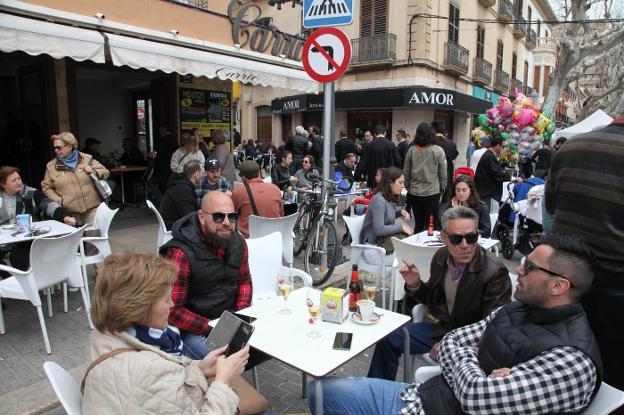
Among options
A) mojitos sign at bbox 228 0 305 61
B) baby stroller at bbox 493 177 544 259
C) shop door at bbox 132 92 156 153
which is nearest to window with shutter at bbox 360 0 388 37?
mojitos sign at bbox 228 0 305 61

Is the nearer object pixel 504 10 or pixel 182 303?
pixel 182 303

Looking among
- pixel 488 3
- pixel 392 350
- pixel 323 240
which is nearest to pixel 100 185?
pixel 323 240

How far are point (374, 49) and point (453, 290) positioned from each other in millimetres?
15683

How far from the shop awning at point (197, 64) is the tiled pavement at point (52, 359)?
9.61ft

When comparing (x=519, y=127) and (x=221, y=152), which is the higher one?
(x=519, y=127)

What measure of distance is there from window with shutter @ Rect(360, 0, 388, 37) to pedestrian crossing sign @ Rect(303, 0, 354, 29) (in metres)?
13.6

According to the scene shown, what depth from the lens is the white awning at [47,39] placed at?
4.64 meters

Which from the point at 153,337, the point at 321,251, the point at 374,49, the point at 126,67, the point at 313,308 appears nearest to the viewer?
the point at 153,337

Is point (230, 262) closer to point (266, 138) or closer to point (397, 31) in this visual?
point (397, 31)

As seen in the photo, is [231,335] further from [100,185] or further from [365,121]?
[365,121]

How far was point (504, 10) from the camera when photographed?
2153cm

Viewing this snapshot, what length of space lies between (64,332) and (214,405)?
8.92ft

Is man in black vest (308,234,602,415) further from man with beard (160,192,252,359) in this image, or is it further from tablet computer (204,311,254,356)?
man with beard (160,192,252,359)

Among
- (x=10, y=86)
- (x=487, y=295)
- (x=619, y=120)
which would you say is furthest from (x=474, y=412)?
(x=10, y=86)
